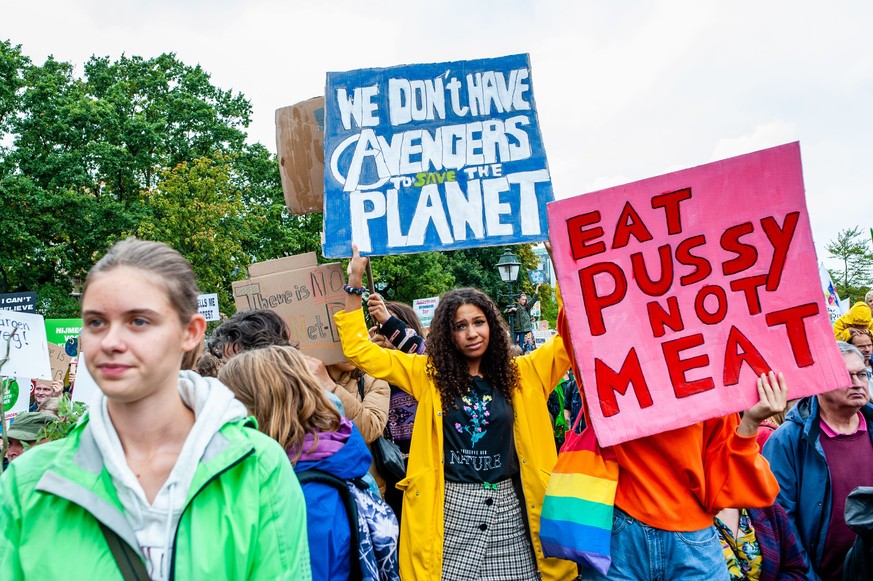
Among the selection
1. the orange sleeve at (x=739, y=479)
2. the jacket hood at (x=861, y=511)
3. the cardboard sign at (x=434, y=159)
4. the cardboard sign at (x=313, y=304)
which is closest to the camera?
the orange sleeve at (x=739, y=479)

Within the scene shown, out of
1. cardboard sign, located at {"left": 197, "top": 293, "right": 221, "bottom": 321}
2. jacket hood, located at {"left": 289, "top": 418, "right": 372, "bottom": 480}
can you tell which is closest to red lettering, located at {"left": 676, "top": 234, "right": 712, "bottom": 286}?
jacket hood, located at {"left": 289, "top": 418, "right": 372, "bottom": 480}

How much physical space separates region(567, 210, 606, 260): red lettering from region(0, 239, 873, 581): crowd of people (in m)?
0.50

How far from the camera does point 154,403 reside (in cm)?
160

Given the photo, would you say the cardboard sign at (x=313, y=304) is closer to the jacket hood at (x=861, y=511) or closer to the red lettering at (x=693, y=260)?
the red lettering at (x=693, y=260)

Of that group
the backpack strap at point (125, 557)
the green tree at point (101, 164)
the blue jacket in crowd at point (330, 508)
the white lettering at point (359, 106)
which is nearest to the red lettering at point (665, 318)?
the blue jacket in crowd at point (330, 508)

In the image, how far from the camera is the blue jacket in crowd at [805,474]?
10.1 ft

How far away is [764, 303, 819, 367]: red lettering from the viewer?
2561mm

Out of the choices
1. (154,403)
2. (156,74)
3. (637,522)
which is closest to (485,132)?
(637,522)

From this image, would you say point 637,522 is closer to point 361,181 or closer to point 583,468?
point 583,468

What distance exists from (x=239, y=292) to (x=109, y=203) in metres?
20.6

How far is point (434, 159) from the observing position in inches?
154

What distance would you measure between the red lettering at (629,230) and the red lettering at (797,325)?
55cm

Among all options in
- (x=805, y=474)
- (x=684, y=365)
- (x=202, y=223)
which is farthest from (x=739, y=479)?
(x=202, y=223)

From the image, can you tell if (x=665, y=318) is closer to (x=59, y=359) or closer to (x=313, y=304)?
(x=313, y=304)
